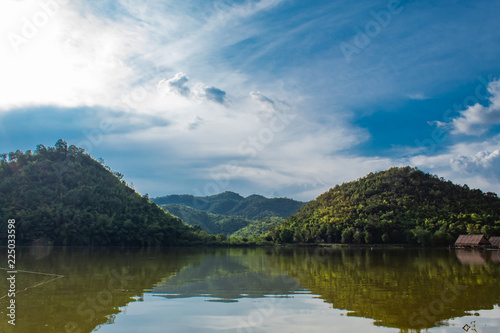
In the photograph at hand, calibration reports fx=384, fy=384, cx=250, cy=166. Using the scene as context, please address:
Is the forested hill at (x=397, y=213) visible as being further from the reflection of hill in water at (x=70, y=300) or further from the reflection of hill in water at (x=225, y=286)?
the reflection of hill in water at (x=70, y=300)

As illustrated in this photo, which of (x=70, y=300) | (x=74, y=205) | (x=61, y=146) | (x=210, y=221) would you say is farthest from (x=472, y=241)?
(x=210, y=221)

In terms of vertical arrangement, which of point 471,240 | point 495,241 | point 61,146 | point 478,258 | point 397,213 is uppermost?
point 61,146

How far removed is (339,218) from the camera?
85.1 meters

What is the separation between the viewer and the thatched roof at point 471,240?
6156cm

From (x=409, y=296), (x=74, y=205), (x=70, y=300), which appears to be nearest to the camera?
(x=70, y=300)

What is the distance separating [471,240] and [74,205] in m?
72.0

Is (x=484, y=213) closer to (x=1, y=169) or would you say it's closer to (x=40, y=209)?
(x=40, y=209)

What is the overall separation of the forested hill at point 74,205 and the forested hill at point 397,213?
29270 millimetres

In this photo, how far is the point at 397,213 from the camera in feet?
273

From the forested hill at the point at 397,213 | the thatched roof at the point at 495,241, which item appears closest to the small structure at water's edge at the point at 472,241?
the thatched roof at the point at 495,241

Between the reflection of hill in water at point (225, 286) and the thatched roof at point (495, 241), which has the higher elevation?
the reflection of hill in water at point (225, 286)

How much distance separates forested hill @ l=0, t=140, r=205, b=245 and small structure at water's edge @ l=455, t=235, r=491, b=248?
1961 inches

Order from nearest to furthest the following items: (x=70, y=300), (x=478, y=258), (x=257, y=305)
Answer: (x=257, y=305) → (x=70, y=300) → (x=478, y=258)

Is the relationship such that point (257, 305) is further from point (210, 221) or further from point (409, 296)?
point (210, 221)
